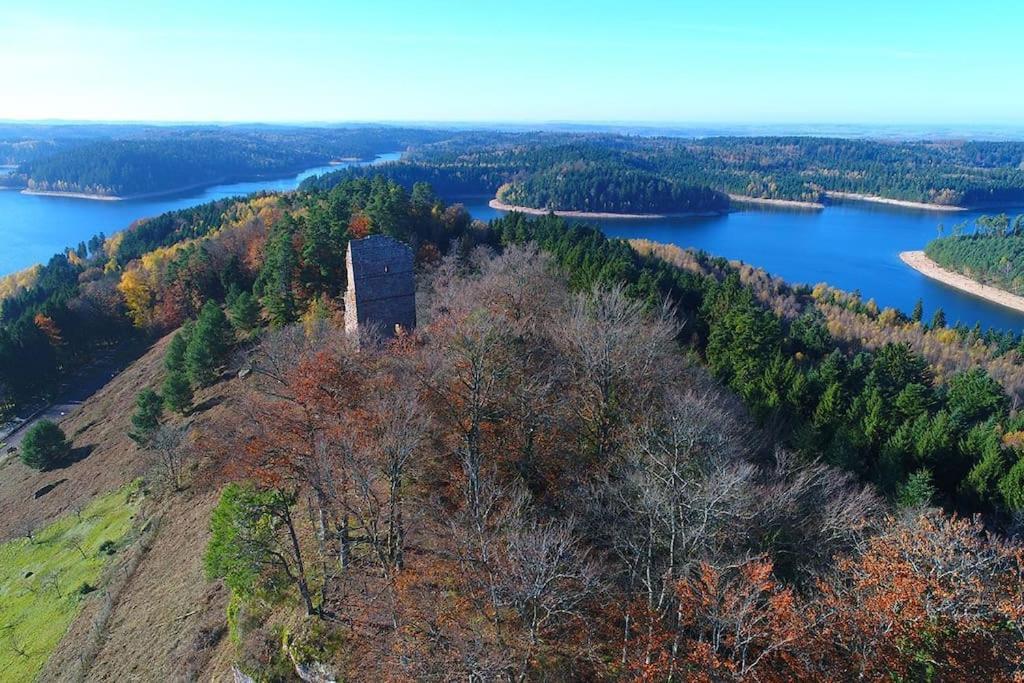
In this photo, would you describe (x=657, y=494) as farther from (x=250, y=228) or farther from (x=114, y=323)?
(x=114, y=323)

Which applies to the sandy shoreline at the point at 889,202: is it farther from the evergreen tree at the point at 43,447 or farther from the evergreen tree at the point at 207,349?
the evergreen tree at the point at 43,447

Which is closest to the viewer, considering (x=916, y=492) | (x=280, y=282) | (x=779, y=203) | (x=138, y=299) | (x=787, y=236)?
(x=916, y=492)

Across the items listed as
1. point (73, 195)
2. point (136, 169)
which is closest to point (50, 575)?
point (73, 195)

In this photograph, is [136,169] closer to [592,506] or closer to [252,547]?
[252,547]

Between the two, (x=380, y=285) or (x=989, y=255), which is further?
(x=989, y=255)

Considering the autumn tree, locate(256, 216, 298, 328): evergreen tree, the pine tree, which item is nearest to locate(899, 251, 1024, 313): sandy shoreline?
locate(256, 216, 298, 328): evergreen tree

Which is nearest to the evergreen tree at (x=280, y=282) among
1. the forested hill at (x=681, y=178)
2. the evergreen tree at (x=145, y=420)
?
the evergreen tree at (x=145, y=420)
